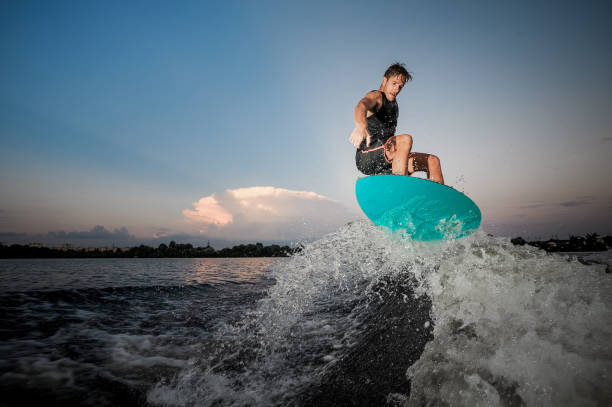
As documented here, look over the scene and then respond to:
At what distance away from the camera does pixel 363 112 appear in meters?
3.92

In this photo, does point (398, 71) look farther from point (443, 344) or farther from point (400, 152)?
point (443, 344)

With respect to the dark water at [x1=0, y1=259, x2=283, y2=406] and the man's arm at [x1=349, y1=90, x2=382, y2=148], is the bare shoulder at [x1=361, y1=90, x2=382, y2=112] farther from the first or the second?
the dark water at [x1=0, y1=259, x2=283, y2=406]

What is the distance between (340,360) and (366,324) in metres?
0.96

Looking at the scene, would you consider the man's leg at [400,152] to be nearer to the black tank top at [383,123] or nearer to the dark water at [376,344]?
the black tank top at [383,123]

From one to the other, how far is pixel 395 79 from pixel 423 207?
98.7 inches

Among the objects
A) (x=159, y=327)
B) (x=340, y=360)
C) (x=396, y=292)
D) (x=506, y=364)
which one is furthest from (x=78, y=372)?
(x=396, y=292)

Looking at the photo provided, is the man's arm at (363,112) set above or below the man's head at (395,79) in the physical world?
below

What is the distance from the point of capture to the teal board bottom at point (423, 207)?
3725 millimetres

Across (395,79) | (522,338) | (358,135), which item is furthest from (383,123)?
(522,338)

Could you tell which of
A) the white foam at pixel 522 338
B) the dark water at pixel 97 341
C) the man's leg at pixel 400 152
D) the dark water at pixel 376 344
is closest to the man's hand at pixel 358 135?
the man's leg at pixel 400 152

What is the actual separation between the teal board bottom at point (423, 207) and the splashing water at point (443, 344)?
234 millimetres

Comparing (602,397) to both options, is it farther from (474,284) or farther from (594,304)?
(474,284)

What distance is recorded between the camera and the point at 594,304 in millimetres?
1718

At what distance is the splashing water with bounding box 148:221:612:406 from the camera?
1521 millimetres
